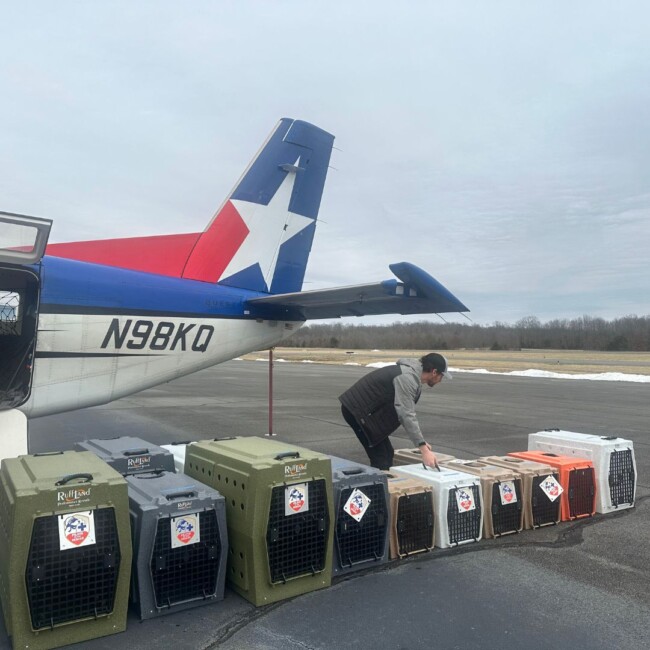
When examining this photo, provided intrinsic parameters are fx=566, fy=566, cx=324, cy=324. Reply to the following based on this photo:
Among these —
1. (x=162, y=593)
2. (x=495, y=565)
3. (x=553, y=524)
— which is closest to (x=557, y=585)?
(x=495, y=565)

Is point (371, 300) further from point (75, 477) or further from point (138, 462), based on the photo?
point (75, 477)

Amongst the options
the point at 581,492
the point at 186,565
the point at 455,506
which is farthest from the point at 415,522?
the point at 581,492

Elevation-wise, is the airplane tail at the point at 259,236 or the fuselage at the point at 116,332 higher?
the airplane tail at the point at 259,236

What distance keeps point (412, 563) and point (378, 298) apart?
8.14 ft

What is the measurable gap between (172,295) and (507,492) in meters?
3.76

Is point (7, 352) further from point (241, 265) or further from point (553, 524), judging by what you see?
point (553, 524)

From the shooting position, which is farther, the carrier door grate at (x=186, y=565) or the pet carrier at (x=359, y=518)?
the pet carrier at (x=359, y=518)

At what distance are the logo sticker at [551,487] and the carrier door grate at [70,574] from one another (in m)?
3.40

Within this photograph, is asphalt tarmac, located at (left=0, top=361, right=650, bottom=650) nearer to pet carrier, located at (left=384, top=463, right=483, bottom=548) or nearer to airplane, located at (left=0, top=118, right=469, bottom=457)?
pet carrier, located at (left=384, top=463, right=483, bottom=548)

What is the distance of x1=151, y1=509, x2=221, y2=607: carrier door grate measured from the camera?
3.07 m

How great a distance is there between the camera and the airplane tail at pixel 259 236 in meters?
6.90

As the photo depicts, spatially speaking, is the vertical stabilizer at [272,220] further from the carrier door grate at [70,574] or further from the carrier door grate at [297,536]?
the carrier door grate at [70,574]

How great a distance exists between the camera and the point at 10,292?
4.60 metres

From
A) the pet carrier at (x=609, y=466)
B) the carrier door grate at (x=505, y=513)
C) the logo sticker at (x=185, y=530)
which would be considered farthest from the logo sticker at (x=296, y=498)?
the pet carrier at (x=609, y=466)
